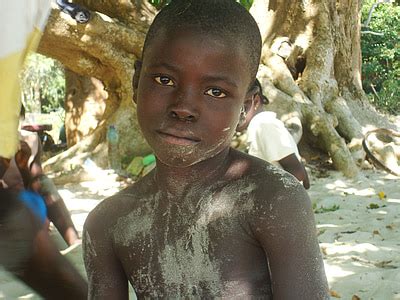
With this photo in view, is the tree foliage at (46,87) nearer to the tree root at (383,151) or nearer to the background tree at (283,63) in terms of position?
the background tree at (283,63)

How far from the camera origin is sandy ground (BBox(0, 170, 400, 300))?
315cm

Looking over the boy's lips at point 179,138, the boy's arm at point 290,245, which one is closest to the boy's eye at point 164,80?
the boy's lips at point 179,138

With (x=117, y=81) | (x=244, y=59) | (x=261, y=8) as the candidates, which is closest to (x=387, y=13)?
(x=261, y=8)

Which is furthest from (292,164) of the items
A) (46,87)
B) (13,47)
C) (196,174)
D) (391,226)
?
(46,87)

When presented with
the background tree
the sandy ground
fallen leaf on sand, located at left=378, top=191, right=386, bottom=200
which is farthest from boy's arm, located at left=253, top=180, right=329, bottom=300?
the background tree

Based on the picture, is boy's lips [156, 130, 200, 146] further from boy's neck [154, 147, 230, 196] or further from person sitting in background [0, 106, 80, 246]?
person sitting in background [0, 106, 80, 246]

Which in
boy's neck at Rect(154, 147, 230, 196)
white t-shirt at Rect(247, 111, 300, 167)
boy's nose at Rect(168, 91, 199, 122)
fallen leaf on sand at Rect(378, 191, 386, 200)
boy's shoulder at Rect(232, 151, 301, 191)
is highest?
boy's nose at Rect(168, 91, 199, 122)

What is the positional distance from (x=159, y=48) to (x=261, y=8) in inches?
241

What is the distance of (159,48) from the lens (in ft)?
4.62

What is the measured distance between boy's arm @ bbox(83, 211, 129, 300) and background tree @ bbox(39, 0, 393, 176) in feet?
14.8

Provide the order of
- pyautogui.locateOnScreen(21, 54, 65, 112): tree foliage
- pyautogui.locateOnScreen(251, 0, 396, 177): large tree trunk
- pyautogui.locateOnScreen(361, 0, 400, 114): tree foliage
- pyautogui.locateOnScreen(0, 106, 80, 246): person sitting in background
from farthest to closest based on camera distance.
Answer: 1. pyautogui.locateOnScreen(21, 54, 65, 112): tree foliage
2. pyautogui.locateOnScreen(361, 0, 400, 114): tree foliage
3. pyautogui.locateOnScreen(251, 0, 396, 177): large tree trunk
4. pyautogui.locateOnScreen(0, 106, 80, 246): person sitting in background

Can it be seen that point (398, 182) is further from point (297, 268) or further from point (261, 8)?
point (297, 268)

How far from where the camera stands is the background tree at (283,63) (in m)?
6.25

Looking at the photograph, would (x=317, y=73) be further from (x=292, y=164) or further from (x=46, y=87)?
(x=46, y=87)
